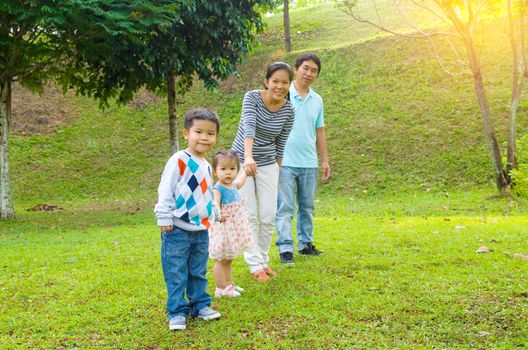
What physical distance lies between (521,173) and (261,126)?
22.9 feet

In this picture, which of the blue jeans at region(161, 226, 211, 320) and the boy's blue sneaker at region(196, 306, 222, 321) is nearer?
the blue jeans at region(161, 226, 211, 320)

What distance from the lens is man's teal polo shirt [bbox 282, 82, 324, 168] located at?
18.9 ft

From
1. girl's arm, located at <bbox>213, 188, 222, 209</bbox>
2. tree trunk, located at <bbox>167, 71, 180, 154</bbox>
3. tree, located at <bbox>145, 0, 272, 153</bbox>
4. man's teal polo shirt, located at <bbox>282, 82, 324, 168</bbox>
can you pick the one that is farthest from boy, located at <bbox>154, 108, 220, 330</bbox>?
tree trunk, located at <bbox>167, 71, 180, 154</bbox>

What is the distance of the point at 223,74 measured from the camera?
13.6m

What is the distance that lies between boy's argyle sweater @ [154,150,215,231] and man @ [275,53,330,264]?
1820 mm

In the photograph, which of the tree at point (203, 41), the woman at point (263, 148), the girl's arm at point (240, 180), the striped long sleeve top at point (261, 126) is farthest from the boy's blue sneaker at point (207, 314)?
the tree at point (203, 41)

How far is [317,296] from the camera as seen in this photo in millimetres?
4445

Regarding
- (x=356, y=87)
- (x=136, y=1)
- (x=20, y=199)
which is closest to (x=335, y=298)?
(x=136, y=1)

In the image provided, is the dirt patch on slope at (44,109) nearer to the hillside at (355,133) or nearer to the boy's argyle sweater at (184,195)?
the hillside at (355,133)

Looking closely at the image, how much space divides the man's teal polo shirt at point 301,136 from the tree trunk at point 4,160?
771 centimetres

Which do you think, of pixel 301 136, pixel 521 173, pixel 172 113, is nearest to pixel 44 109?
pixel 172 113

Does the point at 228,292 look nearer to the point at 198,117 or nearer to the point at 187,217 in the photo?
the point at 187,217

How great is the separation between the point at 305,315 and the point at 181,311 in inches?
35.7

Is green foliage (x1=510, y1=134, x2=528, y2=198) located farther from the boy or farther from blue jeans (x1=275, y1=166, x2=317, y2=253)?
the boy
